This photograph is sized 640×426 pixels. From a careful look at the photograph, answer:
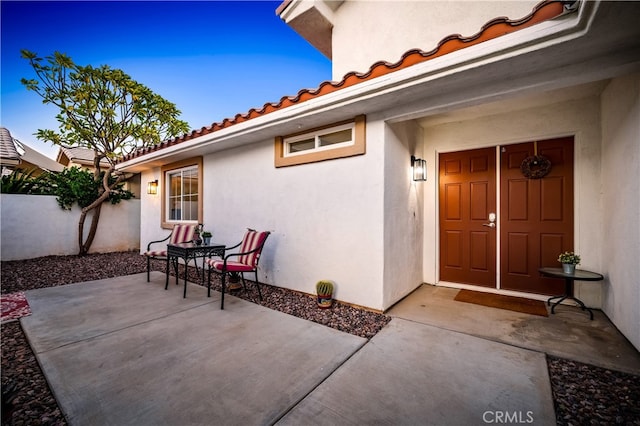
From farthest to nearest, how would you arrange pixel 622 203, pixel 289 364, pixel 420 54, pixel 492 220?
1. pixel 492 220
2. pixel 622 203
3. pixel 420 54
4. pixel 289 364

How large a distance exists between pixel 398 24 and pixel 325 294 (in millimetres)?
4723

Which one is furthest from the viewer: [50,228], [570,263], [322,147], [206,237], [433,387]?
[50,228]

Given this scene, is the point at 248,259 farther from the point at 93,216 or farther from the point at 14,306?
Answer: the point at 93,216

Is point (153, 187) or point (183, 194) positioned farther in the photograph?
point (153, 187)

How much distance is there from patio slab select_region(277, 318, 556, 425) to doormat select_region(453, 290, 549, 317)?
1.30m

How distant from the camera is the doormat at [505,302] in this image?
3469 millimetres

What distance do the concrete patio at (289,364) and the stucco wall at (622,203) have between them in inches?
13.9

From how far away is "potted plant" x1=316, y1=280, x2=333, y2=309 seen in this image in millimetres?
3559

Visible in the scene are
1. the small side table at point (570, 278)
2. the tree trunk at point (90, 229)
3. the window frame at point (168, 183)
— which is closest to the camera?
the small side table at point (570, 278)

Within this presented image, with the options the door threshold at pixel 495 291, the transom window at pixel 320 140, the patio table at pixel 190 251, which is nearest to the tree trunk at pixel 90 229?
the patio table at pixel 190 251

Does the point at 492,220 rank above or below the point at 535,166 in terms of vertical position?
below

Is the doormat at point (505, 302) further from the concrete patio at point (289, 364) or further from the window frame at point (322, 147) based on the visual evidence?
the window frame at point (322, 147)

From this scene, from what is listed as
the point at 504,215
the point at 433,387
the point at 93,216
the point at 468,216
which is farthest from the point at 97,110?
the point at 504,215

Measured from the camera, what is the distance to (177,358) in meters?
2.32
